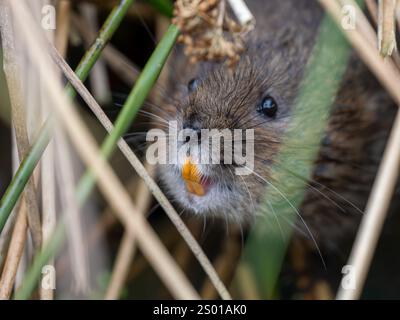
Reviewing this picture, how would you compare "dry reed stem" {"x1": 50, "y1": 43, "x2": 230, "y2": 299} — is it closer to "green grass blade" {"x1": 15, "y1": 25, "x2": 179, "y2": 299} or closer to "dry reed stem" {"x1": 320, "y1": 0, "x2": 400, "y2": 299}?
"green grass blade" {"x1": 15, "y1": 25, "x2": 179, "y2": 299}

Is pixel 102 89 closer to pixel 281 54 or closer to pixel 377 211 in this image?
pixel 281 54

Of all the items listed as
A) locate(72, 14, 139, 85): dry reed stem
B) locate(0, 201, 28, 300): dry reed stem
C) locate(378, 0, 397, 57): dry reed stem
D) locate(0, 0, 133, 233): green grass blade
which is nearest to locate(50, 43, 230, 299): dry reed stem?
locate(0, 0, 133, 233): green grass blade

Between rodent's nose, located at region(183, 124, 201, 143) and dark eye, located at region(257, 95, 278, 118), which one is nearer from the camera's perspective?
rodent's nose, located at region(183, 124, 201, 143)

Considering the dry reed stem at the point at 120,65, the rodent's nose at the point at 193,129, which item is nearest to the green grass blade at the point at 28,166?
the rodent's nose at the point at 193,129

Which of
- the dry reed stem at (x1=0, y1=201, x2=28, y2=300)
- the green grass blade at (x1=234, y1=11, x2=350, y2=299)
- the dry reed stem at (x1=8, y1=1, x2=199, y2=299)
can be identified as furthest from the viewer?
the green grass blade at (x1=234, y1=11, x2=350, y2=299)

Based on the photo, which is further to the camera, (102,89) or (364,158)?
(102,89)

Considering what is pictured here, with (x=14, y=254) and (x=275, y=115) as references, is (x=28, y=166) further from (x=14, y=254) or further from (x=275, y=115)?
(x=275, y=115)
